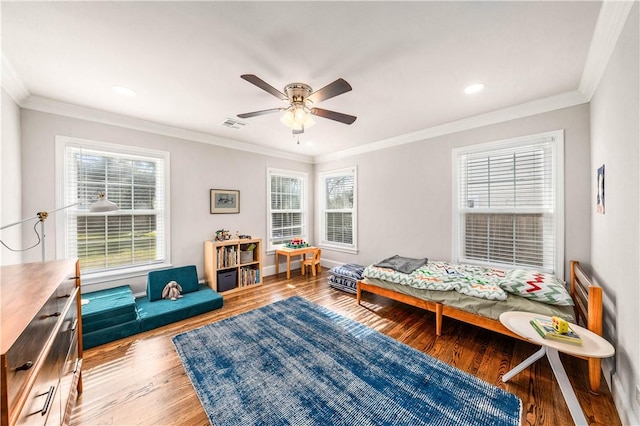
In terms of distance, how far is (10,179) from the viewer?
230cm

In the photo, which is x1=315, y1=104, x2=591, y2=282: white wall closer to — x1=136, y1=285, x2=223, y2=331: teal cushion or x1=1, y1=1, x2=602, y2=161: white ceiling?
x1=1, y1=1, x2=602, y2=161: white ceiling

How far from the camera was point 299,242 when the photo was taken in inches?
197

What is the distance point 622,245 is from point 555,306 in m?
0.86

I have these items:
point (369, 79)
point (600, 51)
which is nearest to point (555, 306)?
point (600, 51)

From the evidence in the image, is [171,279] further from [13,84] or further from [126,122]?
[13,84]

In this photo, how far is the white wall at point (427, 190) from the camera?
2600 mm

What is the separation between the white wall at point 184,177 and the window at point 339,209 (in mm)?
611

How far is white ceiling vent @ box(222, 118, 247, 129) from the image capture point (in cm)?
328

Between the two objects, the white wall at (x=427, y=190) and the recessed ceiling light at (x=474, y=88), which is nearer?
the recessed ceiling light at (x=474, y=88)

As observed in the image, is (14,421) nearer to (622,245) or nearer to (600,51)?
(622,245)

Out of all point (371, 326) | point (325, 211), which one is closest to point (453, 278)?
point (371, 326)

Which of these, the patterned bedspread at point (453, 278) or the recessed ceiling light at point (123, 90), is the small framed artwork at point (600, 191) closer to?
the patterned bedspread at point (453, 278)

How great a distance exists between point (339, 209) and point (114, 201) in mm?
3681

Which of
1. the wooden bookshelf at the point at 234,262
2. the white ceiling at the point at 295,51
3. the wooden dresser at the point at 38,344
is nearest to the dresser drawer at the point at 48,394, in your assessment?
the wooden dresser at the point at 38,344
